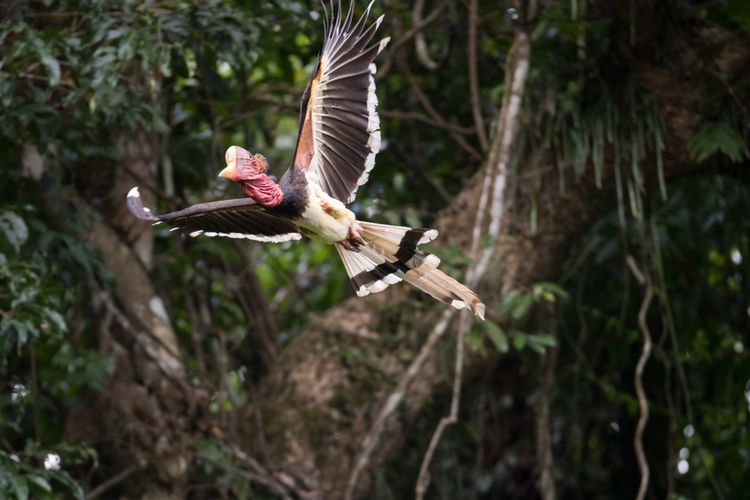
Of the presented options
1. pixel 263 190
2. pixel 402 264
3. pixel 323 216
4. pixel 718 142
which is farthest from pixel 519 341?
pixel 263 190

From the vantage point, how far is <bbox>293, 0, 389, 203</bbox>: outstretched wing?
278 centimetres

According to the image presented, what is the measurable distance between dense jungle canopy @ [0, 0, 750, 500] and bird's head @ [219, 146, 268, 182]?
1.00 m

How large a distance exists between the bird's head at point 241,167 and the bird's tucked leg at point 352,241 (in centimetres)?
30

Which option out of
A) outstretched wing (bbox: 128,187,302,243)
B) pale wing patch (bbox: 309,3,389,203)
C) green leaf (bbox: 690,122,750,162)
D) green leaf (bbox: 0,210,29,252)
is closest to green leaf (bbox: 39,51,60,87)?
green leaf (bbox: 0,210,29,252)

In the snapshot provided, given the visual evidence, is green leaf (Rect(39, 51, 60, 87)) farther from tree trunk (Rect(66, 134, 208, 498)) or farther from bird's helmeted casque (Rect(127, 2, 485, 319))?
tree trunk (Rect(66, 134, 208, 498))

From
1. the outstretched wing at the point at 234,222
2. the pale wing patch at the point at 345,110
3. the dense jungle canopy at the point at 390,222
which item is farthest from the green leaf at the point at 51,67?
the pale wing patch at the point at 345,110

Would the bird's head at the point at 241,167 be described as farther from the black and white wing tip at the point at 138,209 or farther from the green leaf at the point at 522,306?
the green leaf at the point at 522,306

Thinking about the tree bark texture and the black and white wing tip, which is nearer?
the black and white wing tip

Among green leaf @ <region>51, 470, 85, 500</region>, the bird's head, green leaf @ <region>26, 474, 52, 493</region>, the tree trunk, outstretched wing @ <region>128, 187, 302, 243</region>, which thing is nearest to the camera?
the bird's head

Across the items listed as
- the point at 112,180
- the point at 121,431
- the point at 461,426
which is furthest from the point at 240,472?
the point at 461,426

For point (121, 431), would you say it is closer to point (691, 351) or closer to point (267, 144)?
point (267, 144)

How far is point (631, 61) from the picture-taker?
4406 mm

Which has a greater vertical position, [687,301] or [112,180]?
[112,180]

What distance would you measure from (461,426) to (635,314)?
1.02 meters
